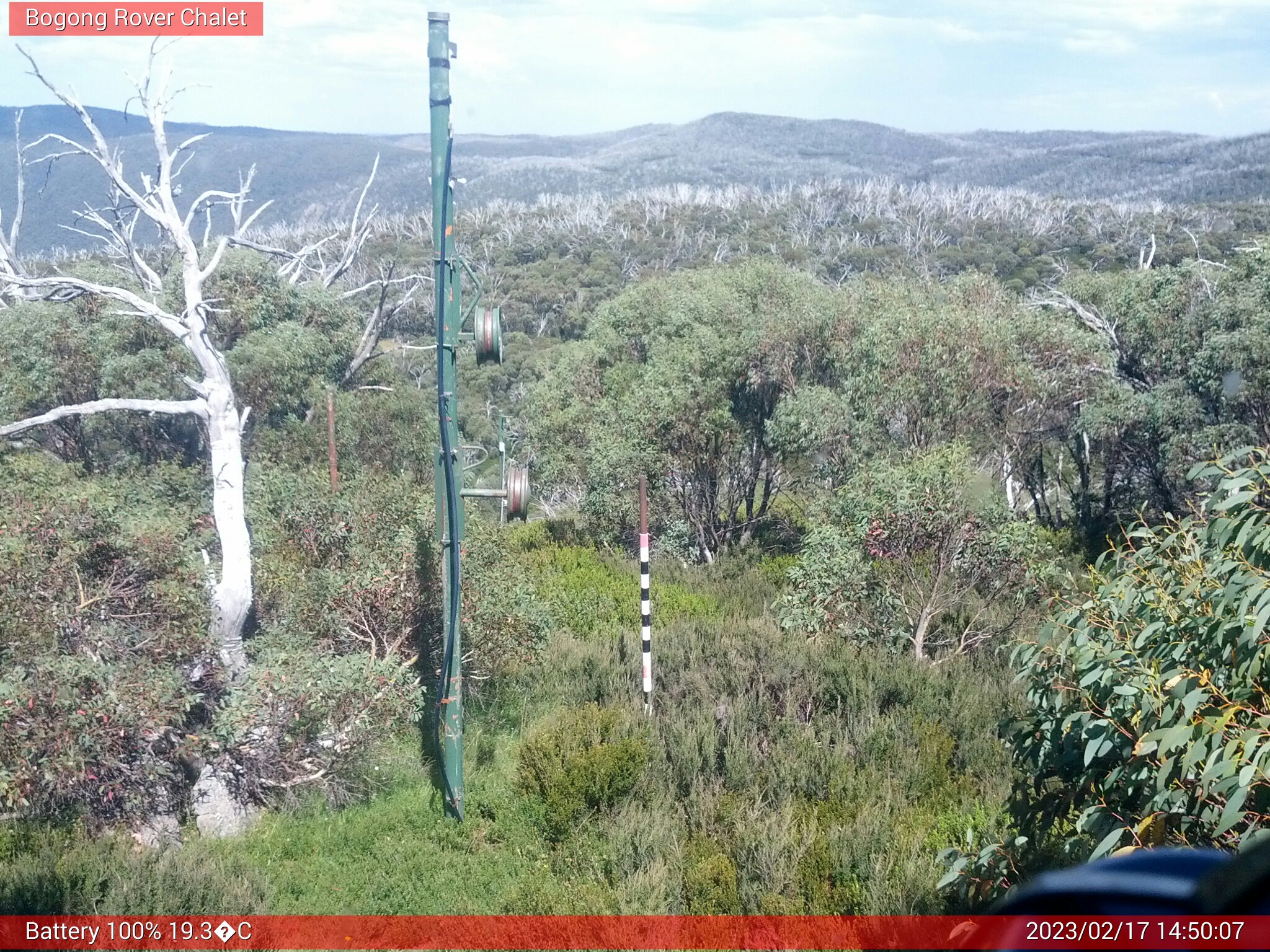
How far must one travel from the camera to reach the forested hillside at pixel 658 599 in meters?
4.15

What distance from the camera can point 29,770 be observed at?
5938mm

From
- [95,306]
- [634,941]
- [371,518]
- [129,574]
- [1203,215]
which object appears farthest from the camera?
[1203,215]

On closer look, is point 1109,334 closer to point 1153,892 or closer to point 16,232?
point 1153,892

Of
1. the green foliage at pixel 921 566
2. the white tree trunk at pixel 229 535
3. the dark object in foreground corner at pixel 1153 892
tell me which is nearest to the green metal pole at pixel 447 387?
the white tree trunk at pixel 229 535

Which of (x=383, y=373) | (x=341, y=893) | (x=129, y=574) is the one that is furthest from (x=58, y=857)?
(x=383, y=373)

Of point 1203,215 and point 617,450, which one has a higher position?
point 1203,215

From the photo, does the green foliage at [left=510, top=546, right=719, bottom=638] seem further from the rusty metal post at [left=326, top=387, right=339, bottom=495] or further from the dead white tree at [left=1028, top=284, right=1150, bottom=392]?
the dead white tree at [left=1028, top=284, right=1150, bottom=392]

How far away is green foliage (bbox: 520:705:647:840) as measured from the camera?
6996 millimetres

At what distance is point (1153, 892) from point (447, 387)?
586cm

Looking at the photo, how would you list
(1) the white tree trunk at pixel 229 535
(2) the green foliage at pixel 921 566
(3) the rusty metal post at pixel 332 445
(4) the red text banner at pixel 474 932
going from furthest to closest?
1. (3) the rusty metal post at pixel 332 445
2. (2) the green foliage at pixel 921 566
3. (1) the white tree trunk at pixel 229 535
4. (4) the red text banner at pixel 474 932

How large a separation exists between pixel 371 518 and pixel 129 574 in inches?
95.9

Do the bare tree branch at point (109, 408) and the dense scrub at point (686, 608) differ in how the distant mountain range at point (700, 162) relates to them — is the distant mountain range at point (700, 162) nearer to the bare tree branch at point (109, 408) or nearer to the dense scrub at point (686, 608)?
the dense scrub at point (686, 608)

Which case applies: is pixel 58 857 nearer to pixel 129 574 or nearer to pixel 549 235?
pixel 129 574

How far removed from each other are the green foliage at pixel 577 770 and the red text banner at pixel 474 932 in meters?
1.27
